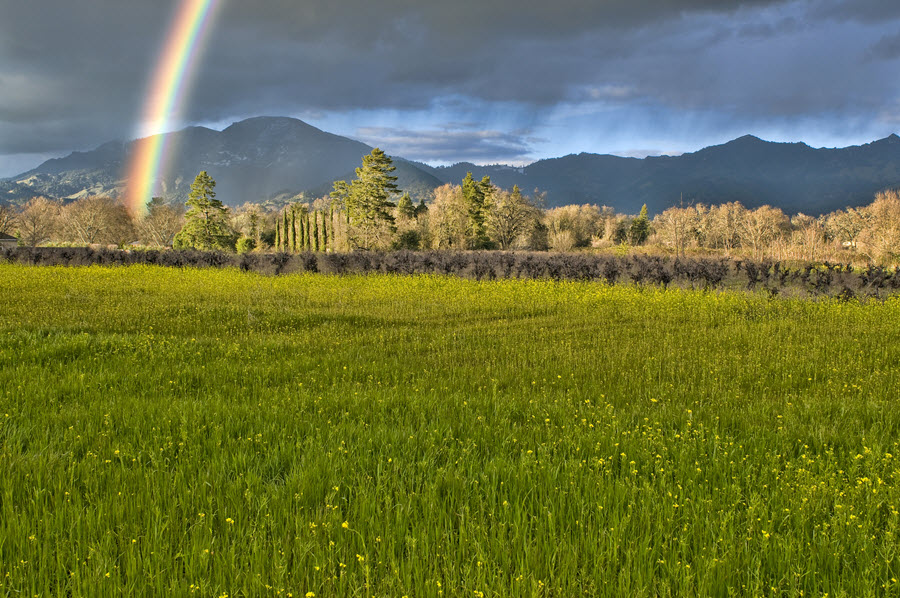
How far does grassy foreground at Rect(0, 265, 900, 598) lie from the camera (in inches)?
119

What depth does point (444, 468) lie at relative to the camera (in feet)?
Answer: 14.1

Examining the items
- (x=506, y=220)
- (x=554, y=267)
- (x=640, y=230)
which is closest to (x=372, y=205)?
(x=506, y=220)

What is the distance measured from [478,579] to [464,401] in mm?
3512

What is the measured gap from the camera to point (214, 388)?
23.4ft

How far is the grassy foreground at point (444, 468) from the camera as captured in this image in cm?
302

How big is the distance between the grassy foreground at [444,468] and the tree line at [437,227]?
32164 mm

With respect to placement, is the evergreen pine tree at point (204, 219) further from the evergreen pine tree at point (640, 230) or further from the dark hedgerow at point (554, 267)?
the evergreen pine tree at point (640, 230)

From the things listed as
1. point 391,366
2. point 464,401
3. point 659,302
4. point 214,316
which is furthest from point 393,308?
point 464,401

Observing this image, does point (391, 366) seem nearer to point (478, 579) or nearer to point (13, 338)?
point (478, 579)

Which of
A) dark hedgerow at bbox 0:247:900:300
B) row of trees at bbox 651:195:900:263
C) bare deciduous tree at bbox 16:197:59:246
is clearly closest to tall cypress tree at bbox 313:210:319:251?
dark hedgerow at bbox 0:247:900:300

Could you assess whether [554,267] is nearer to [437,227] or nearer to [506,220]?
[506,220]

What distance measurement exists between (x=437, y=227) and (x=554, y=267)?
46.0 m

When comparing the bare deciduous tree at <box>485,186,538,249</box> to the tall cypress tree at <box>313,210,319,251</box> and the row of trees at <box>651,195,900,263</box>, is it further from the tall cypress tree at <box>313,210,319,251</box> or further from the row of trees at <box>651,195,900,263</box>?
the tall cypress tree at <box>313,210,319,251</box>

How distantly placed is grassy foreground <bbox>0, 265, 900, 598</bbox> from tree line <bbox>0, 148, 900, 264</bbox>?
3216 cm
